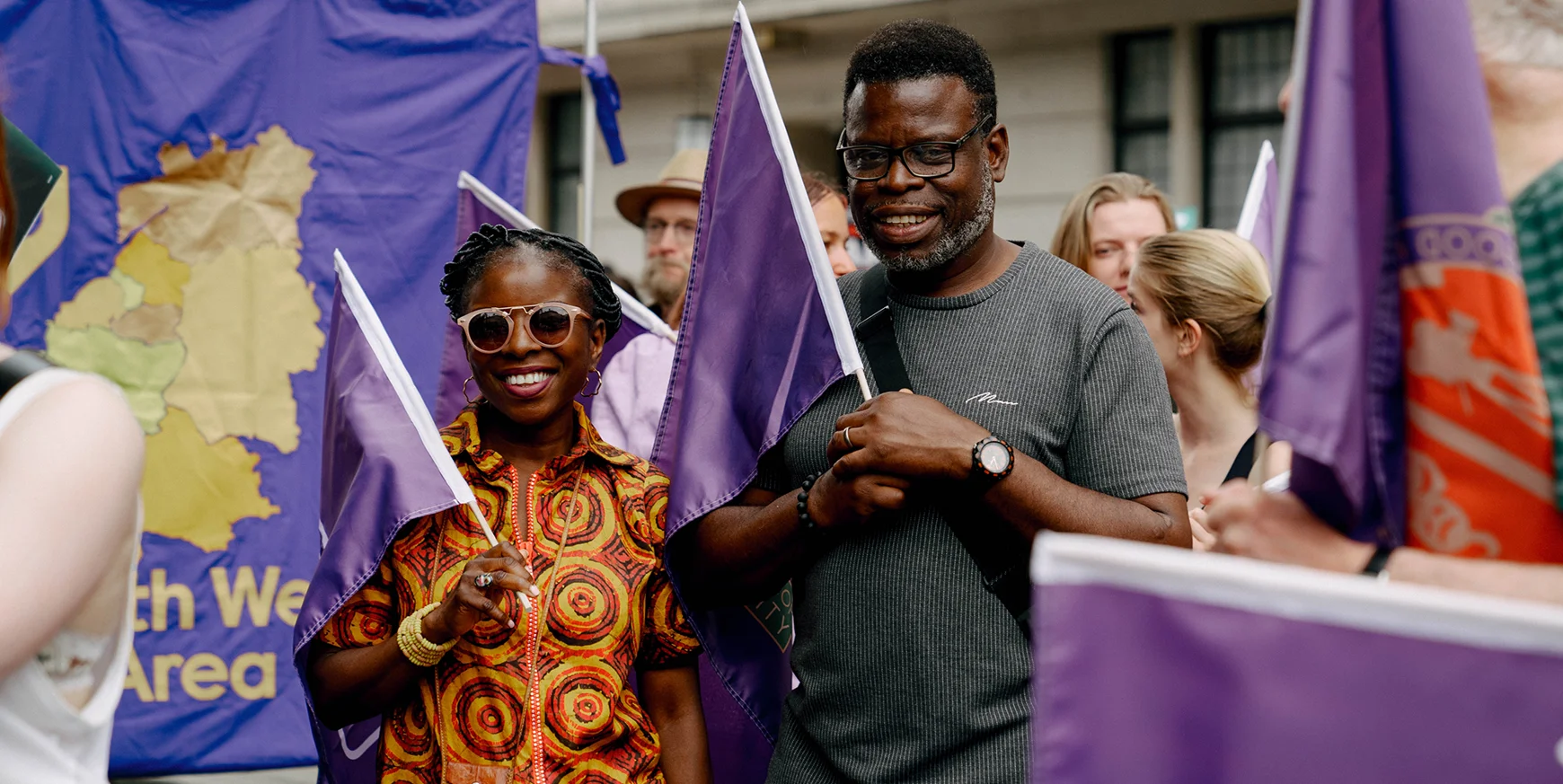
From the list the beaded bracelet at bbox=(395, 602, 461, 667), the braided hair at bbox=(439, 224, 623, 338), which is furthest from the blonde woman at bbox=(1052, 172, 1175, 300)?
the beaded bracelet at bbox=(395, 602, 461, 667)

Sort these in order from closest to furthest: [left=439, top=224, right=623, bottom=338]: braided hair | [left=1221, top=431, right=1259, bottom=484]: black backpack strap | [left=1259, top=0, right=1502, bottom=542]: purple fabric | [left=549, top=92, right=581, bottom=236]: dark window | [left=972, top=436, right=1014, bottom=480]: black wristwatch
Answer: [left=1259, top=0, right=1502, bottom=542]: purple fabric
[left=972, top=436, right=1014, bottom=480]: black wristwatch
[left=439, top=224, right=623, bottom=338]: braided hair
[left=1221, top=431, right=1259, bottom=484]: black backpack strap
[left=549, top=92, right=581, bottom=236]: dark window

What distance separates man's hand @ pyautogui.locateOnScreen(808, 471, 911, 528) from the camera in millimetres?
2197

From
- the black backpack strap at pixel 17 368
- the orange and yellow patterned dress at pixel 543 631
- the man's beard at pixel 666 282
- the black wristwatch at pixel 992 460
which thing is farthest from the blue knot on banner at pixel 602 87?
the black backpack strap at pixel 17 368

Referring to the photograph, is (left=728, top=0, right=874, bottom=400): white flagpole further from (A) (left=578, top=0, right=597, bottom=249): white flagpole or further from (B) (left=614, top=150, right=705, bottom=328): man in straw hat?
(A) (left=578, top=0, right=597, bottom=249): white flagpole

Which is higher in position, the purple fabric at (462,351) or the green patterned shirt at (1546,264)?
the green patterned shirt at (1546,264)

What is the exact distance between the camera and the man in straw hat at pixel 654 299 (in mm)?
3678

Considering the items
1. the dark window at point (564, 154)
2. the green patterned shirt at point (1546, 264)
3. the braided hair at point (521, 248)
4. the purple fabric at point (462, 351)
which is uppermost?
the green patterned shirt at point (1546, 264)

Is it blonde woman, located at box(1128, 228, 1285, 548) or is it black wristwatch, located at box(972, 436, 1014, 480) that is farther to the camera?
blonde woman, located at box(1128, 228, 1285, 548)

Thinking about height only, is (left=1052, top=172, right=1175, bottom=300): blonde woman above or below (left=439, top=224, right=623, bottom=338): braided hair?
below

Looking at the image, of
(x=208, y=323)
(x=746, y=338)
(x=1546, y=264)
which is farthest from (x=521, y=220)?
(x=1546, y=264)

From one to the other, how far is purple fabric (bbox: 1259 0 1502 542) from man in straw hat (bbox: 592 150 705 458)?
1.49 meters

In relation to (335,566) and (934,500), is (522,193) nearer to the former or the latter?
(335,566)

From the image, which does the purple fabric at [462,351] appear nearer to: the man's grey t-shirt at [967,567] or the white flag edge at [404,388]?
the white flag edge at [404,388]

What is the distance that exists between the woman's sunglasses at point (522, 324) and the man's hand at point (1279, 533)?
1415 mm
